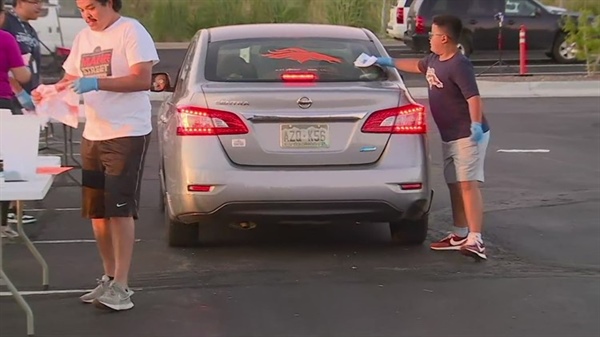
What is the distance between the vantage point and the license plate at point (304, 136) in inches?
259

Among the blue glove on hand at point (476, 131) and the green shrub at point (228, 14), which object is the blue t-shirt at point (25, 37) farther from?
the green shrub at point (228, 14)

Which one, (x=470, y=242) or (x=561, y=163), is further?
(x=561, y=163)

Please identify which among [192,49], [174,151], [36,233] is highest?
[192,49]

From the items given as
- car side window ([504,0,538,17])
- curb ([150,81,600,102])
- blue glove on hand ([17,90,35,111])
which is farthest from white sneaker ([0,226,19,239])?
car side window ([504,0,538,17])

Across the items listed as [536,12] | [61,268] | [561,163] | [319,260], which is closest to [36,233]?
[61,268]

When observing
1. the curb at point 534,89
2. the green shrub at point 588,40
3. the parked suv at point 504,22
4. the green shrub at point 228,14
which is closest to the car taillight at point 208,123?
the curb at point 534,89

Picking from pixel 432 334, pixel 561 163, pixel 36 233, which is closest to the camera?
pixel 432 334

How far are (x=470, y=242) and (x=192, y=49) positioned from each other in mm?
2619

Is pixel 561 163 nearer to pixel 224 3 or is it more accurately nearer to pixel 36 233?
pixel 36 233

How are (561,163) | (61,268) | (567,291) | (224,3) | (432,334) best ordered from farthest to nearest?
(224,3)
(561,163)
(61,268)
(567,291)
(432,334)

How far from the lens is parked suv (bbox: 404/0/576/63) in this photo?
78.7 feet

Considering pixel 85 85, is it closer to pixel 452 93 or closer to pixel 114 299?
pixel 114 299

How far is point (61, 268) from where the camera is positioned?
22.1ft

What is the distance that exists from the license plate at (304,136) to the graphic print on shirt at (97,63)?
4.48 ft
